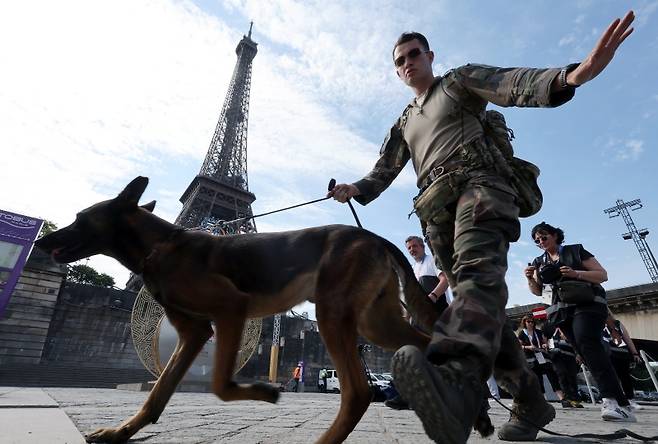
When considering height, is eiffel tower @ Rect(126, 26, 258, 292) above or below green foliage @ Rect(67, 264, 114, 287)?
above

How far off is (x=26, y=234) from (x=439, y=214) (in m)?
27.9

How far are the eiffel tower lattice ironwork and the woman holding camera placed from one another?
33256mm

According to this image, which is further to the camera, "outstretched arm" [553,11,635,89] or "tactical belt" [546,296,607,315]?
"tactical belt" [546,296,607,315]

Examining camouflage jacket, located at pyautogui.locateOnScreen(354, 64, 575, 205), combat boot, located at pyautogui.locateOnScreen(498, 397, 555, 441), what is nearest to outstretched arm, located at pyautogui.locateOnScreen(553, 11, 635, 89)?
camouflage jacket, located at pyautogui.locateOnScreen(354, 64, 575, 205)

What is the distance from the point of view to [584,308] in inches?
167

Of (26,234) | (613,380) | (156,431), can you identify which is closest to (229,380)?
(156,431)

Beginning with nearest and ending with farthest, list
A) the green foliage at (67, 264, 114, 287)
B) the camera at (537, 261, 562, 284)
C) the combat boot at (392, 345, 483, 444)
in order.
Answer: the combat boot at (392, 345, 483, 444) → the camera at (537, 261, 562, 284) → the green foliage at (67, 264, 114, 287)

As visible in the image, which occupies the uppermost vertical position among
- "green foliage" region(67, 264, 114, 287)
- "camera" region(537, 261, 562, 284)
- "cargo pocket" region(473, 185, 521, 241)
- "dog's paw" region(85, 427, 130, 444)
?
"green foliage" region(67, 264, 114, 287)

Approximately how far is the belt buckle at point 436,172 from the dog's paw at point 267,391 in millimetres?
1643

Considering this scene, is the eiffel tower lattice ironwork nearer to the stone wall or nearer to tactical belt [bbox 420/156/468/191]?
the stone wall

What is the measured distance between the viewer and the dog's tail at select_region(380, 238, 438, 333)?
8.16 feet

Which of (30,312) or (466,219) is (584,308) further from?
(30,312)

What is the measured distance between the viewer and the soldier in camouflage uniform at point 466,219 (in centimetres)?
149

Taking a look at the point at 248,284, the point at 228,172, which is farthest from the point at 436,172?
the point at 228,172
